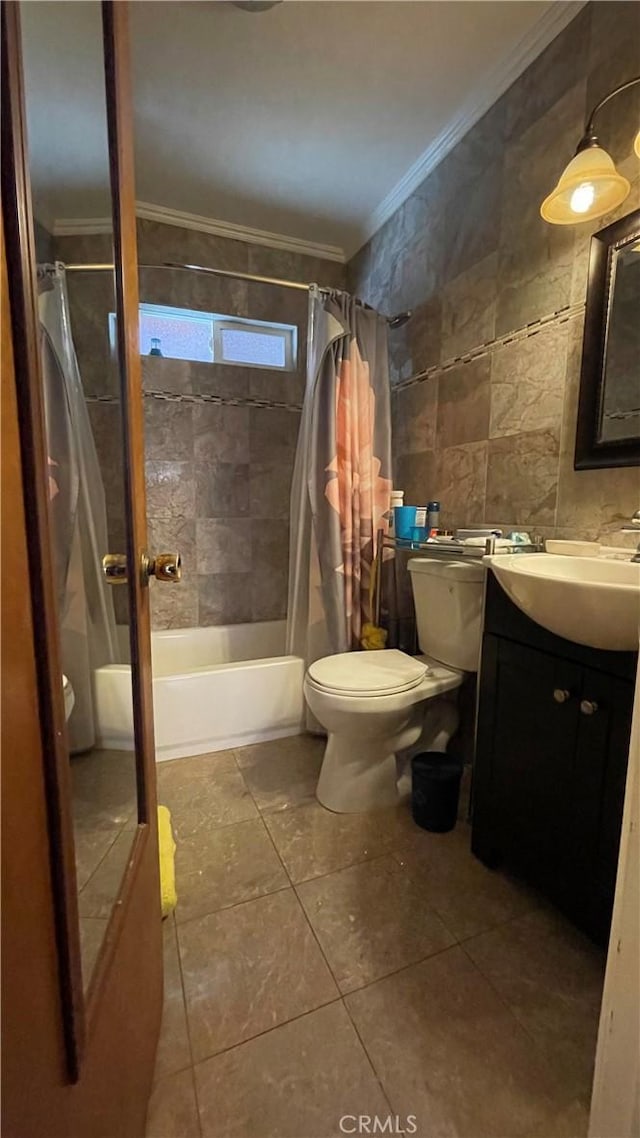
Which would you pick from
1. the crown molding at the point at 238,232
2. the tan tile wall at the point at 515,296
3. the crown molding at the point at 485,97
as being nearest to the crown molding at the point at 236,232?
the crown molding at the point at 238,232

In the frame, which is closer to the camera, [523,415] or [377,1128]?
[377,1128]

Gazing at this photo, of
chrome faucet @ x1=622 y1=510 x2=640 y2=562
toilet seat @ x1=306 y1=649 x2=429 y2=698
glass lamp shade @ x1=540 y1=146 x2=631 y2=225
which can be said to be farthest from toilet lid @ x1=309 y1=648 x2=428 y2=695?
glass lamp shade @ x1=540 y1=146 x2=631 y2=225

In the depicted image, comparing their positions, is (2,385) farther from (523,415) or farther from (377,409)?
(377,409)

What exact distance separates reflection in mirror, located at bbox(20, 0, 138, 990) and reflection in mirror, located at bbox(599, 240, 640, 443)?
125cm

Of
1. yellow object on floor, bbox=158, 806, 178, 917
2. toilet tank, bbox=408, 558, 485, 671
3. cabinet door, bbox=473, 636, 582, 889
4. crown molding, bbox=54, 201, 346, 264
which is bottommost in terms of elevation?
yellow object on floor, bbox=158, 806, 178, 917

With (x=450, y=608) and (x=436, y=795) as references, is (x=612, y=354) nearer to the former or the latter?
(x=450, y=608)

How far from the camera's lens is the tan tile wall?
1.27m

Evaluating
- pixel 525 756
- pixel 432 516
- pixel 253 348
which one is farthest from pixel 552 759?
pixel 253 348

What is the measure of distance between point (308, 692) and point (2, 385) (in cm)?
129

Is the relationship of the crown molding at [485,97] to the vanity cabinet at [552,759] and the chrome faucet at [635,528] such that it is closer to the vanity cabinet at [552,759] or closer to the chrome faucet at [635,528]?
the chrome faucet at [635,528]

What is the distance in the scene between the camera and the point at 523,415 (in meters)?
1.54

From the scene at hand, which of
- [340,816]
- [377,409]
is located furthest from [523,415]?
[340,816]

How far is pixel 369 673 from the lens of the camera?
5.08ft

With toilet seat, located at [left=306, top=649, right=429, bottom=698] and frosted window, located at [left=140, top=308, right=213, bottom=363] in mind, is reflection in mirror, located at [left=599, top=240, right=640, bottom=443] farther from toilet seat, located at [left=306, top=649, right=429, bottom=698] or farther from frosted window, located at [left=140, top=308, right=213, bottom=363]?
frosted window, located at [left=140, top=308, right=213, bottom=363]
